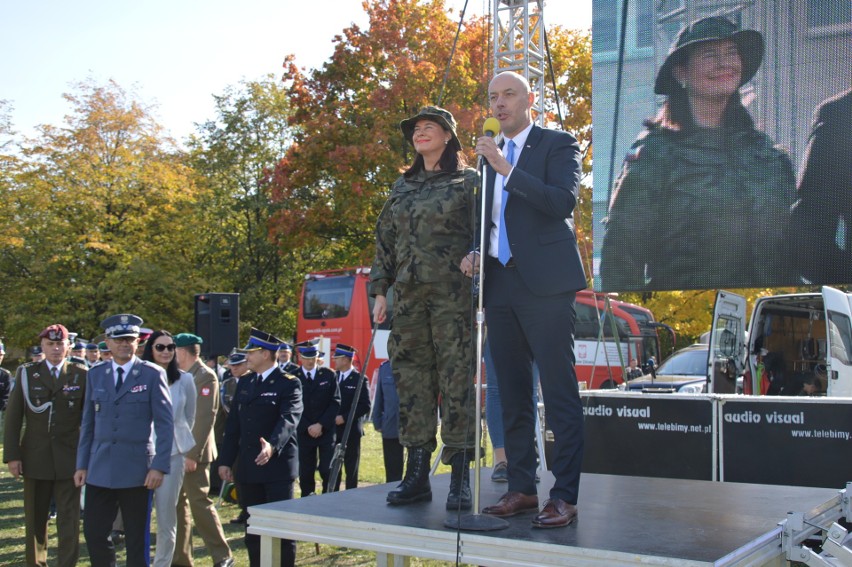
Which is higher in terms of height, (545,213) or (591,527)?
(545,213)

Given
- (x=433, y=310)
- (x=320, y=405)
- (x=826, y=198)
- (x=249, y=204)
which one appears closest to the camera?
(x=433, y=310)

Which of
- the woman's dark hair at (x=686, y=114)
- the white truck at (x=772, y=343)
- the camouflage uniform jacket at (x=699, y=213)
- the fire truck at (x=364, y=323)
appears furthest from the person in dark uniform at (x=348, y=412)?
the fire truck at (x=364, y=323)

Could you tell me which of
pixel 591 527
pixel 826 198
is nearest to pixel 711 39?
pixel 826 198

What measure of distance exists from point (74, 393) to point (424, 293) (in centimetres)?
483

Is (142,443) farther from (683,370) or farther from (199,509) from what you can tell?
(683,370)

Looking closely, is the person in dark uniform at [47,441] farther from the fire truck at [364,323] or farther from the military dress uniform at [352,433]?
the fire truck at [364,323]

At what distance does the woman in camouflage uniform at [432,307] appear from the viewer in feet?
13.2

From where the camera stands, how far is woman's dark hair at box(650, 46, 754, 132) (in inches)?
277

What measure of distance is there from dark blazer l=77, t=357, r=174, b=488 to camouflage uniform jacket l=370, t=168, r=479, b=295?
2.67 m

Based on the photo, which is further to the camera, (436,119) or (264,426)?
(264,426)

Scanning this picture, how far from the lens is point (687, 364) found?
56.9 feet

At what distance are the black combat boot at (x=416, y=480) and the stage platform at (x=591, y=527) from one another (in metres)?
0.07

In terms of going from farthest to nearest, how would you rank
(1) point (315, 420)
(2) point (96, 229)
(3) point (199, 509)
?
1. (2) point (96, 229)
2. (1) point (315, 420)
3. (3) point (199, 509)

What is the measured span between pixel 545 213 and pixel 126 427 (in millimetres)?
3582
